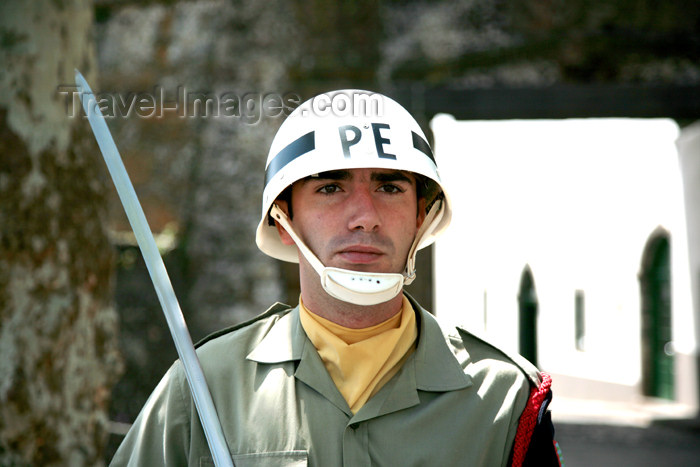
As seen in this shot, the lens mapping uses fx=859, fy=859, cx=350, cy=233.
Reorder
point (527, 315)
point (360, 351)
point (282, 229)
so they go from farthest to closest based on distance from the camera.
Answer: point (527, 315) → point (282, 229) → point (360, 351)

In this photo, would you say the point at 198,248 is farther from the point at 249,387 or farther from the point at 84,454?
the point at 249,387

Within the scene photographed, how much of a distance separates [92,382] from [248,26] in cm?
386

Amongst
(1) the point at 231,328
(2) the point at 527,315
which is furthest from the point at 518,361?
(2) the point at 527,315

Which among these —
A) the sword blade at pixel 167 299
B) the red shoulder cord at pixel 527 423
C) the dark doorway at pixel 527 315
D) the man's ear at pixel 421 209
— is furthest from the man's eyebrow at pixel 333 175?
the dark doorway at pixel 527 315

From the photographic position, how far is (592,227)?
17.4 meters

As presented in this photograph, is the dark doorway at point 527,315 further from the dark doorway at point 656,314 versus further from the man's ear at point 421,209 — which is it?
the man's ear at point 421,209

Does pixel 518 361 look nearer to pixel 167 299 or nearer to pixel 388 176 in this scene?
pixel 388 176

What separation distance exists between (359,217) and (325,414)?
49 centimetres

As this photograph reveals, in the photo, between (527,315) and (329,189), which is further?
(527,315)

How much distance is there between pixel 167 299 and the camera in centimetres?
202

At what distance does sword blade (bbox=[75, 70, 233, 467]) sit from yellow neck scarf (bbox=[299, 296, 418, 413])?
13.1 inches

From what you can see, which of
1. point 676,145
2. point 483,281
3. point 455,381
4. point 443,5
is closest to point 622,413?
point 676,145

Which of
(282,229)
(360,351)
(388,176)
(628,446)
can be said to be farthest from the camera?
(628,446)

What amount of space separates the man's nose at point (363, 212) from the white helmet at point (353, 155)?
85mm
